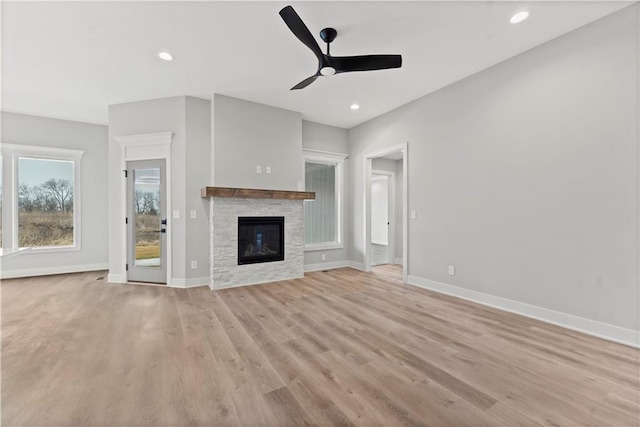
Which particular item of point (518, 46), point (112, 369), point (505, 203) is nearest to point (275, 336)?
point (112, 369)

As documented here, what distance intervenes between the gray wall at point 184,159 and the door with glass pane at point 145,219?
234 mm

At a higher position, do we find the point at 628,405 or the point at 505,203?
the point at 505,203

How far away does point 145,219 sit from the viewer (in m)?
4.37

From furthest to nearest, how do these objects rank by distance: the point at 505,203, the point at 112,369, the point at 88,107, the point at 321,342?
the point at 88,107
the point at 505,203
the point at 321,342
the point at 112,369

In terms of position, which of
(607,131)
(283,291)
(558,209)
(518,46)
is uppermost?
(518,46)

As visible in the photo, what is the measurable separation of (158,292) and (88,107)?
3540mm

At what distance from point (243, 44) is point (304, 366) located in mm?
3237

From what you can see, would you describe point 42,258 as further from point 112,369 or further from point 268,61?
point 268,61

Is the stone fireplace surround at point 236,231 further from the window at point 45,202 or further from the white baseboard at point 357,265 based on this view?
the window at point 45,202

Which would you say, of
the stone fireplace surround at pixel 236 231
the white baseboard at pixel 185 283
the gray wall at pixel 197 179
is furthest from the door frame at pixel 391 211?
the white baseboard at pixel 185 283

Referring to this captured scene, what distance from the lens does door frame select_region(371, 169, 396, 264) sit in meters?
6.29

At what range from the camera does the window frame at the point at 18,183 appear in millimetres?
4609

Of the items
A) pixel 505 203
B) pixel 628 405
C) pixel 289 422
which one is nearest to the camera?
pixel 289 422

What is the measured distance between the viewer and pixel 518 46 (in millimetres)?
2869
